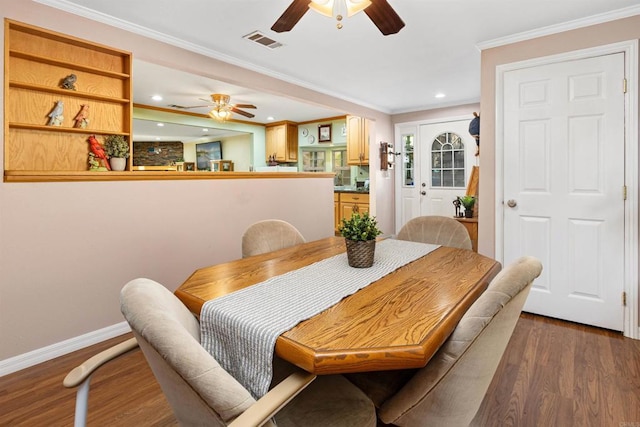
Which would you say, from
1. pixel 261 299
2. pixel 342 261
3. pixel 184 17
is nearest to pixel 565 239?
pixel 342 261

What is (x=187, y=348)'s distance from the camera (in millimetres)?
720

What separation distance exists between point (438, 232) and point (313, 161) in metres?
5.40

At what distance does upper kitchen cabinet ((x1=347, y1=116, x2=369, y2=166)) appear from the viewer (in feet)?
19.4

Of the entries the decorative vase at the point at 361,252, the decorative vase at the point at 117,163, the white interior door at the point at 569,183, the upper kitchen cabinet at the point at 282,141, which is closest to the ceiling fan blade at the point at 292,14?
the decorative vase at the point at 361,252

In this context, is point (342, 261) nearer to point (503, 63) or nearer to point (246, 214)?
point (246, 214)

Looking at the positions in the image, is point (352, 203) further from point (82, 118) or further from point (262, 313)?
point (262, 313)

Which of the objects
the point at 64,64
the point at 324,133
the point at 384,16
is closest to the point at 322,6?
the point at 384,16

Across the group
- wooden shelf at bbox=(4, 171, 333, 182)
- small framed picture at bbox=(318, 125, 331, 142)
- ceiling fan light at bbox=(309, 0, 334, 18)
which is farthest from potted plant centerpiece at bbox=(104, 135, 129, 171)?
small framed picture at bbox=(318, 125, 331, 142)

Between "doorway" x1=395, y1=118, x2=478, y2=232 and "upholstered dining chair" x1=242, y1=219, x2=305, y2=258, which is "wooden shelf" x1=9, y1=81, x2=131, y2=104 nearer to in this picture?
"upholstered dining chair" x1=242, y1=219, x2=305, y2=258

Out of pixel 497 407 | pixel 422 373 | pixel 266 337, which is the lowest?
pixel 497 407

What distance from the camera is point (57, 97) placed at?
7.66 ft

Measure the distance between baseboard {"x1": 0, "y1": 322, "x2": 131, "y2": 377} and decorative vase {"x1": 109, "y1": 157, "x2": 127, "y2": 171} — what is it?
1154mm

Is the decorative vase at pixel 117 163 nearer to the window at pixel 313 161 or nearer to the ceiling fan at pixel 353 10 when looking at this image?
the ceiling fan at pixel 353 10

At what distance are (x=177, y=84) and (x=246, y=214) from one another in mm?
2136
